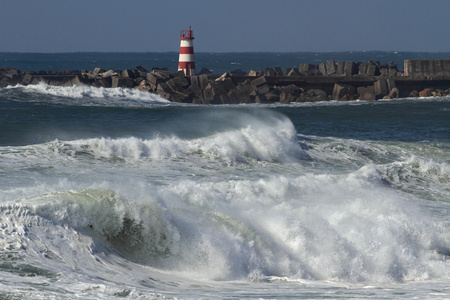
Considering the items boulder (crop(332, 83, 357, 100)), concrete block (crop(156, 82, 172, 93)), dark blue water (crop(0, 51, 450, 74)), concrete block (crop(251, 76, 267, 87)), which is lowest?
dark blue water (crop(0, 51, 450, 74))

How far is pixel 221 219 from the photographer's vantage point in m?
7.87

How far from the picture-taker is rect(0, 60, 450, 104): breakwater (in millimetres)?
25933

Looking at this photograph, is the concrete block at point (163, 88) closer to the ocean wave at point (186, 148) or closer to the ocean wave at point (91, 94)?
the ocean wave at point (91, 94)

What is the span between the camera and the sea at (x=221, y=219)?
20.3 ft

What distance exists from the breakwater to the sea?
34.0 feet

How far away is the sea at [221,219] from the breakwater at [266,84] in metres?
10.3

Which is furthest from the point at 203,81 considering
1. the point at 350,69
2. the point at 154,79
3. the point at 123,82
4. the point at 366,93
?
the point at 350,69

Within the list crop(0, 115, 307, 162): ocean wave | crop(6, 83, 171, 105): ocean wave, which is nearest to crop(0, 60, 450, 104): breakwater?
crop(6, 83, 171, 105): ocean wave

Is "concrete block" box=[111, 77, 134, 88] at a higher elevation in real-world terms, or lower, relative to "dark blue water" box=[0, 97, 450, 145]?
higher

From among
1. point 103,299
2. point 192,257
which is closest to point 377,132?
point 192,257

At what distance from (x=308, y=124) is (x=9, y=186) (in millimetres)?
12231

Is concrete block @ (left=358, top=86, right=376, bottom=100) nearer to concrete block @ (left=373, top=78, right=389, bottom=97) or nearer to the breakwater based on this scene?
the breakwater

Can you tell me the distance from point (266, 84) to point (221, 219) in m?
19.8

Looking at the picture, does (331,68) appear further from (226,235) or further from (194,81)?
(226,235)
